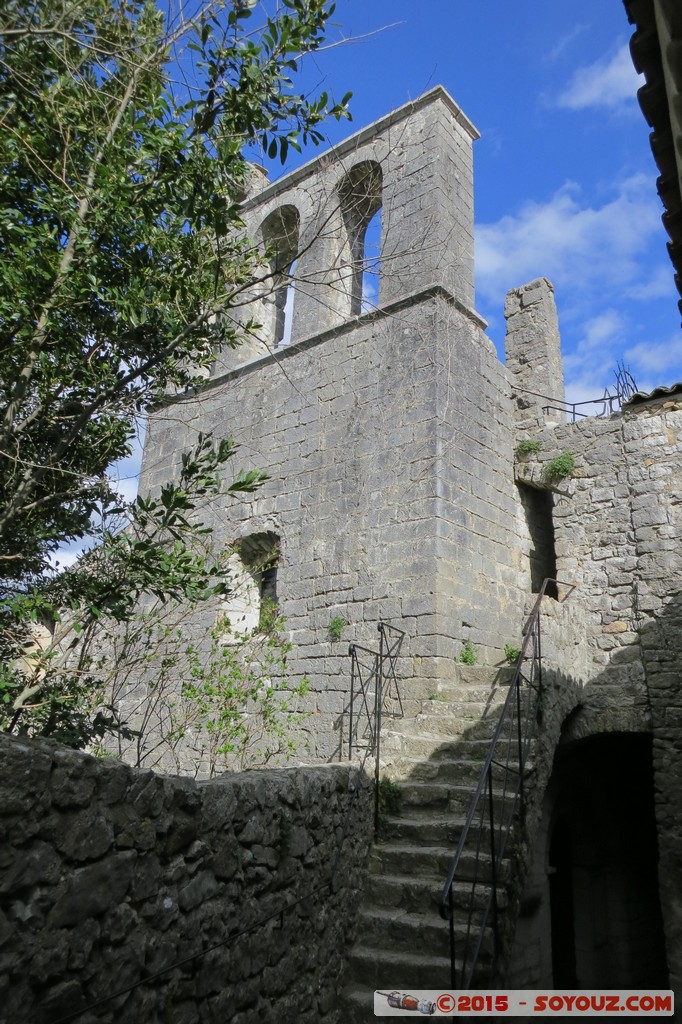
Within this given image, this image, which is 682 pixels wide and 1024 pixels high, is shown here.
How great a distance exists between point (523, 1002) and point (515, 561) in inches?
182

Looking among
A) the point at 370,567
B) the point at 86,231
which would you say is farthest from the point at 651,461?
the point at 86,231

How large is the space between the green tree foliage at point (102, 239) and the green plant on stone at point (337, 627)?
10.5 ft

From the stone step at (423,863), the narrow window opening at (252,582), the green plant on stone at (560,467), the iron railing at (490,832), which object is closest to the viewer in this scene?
the iron railing at (490,832)

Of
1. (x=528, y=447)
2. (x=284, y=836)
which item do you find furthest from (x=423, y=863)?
(x=528, y=447)

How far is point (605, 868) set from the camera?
8.51 metres

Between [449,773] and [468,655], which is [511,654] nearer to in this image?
[468,655]

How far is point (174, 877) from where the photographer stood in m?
3.02

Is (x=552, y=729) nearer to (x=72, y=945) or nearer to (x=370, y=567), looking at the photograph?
(x=370, y=567)

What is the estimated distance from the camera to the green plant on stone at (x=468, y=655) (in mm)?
6840

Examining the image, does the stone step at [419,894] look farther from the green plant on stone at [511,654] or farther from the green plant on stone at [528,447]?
the green plant on stone at [528,447]

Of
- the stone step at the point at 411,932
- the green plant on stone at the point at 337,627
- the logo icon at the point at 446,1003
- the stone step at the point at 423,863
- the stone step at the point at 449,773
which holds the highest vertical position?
the green plant on stone at the point at 337,627

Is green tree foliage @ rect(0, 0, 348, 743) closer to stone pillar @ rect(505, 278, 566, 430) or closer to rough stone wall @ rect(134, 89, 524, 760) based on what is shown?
rough stone wall @ rect(134, 89, 524, 760)

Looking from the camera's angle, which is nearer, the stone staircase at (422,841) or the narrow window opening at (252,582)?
the stone staircase at (422,841)

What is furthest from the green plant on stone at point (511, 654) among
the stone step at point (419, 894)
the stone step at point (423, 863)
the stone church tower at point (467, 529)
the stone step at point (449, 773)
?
the stone step at point (419, 894)
